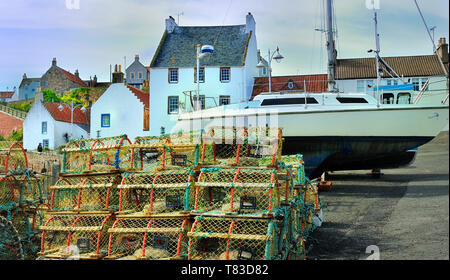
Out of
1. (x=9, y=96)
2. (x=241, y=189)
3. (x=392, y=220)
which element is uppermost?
(x=9, y=96)

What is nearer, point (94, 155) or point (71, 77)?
point (94, 155)

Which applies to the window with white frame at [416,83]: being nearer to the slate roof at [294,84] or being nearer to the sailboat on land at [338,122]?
the slate roof at [294,84]

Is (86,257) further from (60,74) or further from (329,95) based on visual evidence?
(60,74)

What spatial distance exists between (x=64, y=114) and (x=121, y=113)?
1027 cm

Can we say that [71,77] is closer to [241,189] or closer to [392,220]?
[392,220]

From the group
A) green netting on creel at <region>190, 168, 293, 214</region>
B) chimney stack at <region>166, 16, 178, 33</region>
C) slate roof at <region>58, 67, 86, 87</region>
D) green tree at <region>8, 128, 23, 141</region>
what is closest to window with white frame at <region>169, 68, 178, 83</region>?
chimney stack at <region>166, 16, 178, 33</region>

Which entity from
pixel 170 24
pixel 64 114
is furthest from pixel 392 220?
pixel 64 114

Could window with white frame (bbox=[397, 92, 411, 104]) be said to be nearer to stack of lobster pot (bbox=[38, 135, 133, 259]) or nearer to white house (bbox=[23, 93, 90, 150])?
stack of lobster pot (bbox=[38, 135, 133, 259])

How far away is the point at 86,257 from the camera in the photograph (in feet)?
16.3

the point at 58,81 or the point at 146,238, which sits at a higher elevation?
the point at 58,81

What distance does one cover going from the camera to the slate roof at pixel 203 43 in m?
23.6

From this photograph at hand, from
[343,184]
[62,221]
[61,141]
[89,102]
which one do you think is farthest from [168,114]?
[89,102]

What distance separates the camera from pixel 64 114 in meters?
33.5

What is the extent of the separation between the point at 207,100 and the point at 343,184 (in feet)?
32.1
